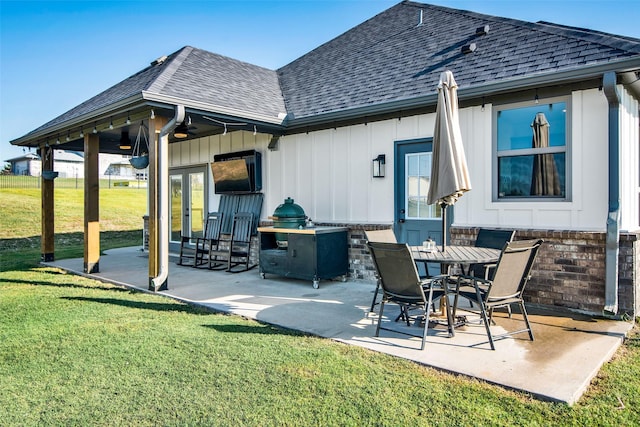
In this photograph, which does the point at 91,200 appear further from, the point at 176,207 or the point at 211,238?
the point at 176,207

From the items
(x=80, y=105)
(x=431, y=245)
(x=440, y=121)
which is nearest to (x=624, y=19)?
(x=440, y=121)

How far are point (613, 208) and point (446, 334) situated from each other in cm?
242

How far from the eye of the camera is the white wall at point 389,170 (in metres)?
5.00

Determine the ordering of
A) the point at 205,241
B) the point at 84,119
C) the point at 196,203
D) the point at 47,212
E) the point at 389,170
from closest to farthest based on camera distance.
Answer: the point at 389,170 → the point at 84,119 → the point at 205,241 → the point at 47,212 → the point at 196,203

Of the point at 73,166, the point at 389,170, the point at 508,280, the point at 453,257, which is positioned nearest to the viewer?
the point at 508,280

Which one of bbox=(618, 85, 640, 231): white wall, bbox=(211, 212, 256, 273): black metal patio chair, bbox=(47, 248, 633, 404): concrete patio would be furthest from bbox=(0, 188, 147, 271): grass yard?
bbox=(618, 85, 640, 231): white wall

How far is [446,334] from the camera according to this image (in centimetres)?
420

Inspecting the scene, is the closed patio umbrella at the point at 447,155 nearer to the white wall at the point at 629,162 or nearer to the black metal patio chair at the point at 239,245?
the white wall at the point at 629,162

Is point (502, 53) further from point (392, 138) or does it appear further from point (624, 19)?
point (624, 19)

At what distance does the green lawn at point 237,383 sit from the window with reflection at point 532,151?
195cm

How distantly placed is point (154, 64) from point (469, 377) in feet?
29.5

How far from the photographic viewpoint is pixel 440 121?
436cm

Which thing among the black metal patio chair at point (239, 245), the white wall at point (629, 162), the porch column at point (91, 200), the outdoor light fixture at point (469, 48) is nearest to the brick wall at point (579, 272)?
the white wall at point (629, 162)

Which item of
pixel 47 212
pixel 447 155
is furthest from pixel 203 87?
pixel 47 212
